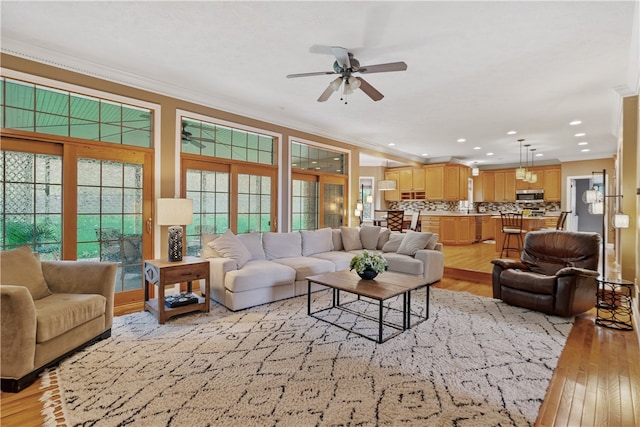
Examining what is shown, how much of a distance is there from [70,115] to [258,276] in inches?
107

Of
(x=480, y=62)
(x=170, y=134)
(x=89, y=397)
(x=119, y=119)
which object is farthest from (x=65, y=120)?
(x=480, y=62)

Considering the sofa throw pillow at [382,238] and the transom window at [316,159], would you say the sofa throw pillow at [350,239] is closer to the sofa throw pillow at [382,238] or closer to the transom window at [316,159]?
the sofa throw pillow at [382,238]

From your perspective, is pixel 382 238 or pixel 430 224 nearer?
pixel 382 238

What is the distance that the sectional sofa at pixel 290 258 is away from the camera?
3.80m

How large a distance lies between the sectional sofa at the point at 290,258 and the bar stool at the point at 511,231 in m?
3.24

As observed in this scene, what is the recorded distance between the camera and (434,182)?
9.86 metres

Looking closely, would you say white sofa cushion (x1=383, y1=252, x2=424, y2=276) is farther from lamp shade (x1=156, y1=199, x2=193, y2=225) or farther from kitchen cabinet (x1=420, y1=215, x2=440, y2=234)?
kitchen cabinet (x1=420, y1=215, x2=440, y2=234)

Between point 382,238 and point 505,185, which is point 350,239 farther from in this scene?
point 505,185

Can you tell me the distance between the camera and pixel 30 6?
260cm

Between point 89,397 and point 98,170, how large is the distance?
2636mm

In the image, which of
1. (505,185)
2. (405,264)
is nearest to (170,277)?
(405,264)

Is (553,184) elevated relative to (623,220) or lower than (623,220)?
elevated

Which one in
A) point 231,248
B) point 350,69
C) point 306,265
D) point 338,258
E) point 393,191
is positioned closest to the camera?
point 350,69

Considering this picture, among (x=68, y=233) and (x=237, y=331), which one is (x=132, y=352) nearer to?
(x=237, y=331)
